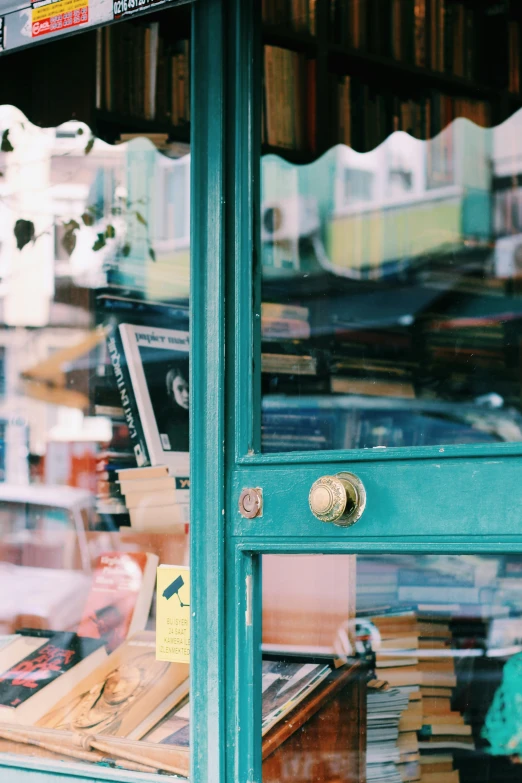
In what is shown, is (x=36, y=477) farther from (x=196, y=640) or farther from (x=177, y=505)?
(x=196, y=640)

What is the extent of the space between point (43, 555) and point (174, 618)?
756mm

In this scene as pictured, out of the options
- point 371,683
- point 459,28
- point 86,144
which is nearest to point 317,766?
point 371,683

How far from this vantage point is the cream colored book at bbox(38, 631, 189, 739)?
1.80 m

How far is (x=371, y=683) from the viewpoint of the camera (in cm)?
200

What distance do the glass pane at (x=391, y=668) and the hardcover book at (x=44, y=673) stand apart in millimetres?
476

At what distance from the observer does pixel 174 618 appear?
1.62 m

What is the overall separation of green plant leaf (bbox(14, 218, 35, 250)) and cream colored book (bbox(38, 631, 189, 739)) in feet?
3.54

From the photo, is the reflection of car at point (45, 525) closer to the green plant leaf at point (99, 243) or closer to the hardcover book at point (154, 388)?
the hardcover book at point (154, 388)

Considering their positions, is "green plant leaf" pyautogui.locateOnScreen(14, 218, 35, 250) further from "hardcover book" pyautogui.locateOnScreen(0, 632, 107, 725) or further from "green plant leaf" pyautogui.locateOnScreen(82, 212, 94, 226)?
"hardcover book" pyautogui.locateOnScreen(0, 632, 107, 725)

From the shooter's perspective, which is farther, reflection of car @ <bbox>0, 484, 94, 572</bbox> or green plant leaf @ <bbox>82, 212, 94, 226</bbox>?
green plant leaf @ <bbox>82, 212, 94, 226</bbox>

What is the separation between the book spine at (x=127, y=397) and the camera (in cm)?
219

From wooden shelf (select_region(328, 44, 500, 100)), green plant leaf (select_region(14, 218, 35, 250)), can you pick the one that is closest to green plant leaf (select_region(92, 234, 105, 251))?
green plant leaf (select_region(14, 218, 35, 250))

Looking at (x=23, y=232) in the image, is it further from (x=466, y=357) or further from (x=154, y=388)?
(x=466, y=357)

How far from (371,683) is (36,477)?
944mm
